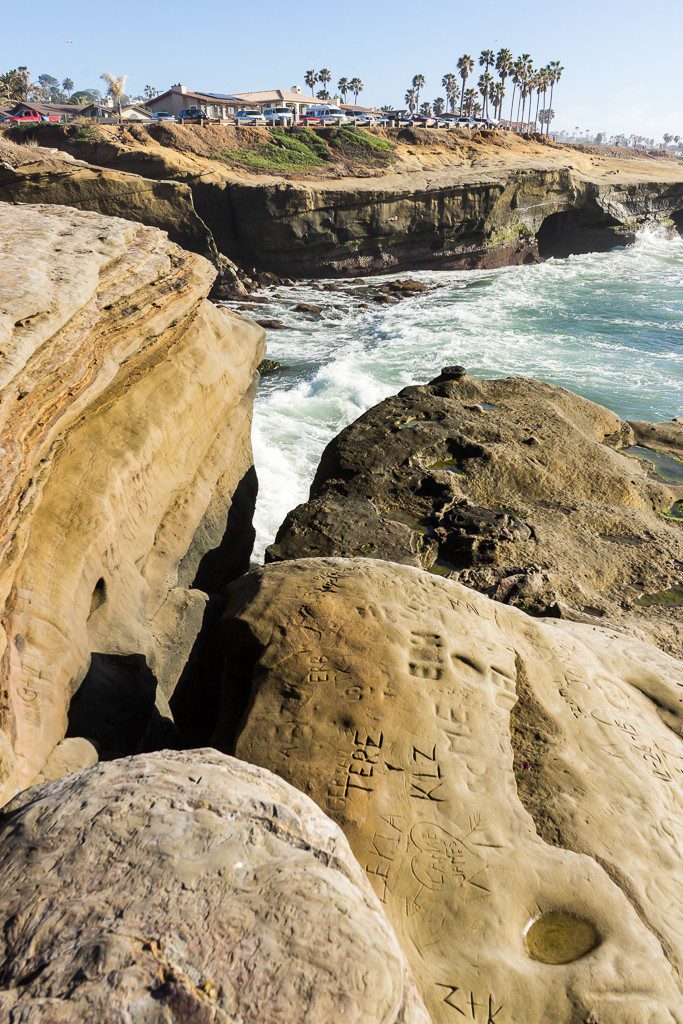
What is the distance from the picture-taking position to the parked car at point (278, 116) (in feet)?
150

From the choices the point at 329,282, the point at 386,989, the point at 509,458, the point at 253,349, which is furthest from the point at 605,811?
the point at 329,282

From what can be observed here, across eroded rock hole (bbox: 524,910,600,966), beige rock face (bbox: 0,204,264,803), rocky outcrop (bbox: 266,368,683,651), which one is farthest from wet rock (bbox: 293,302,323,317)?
eroded rock hole (bbox: 524,910,600,966)

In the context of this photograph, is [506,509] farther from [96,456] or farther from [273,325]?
[273,325]

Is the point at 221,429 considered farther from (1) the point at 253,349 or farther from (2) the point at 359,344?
(2) the point at 359,344

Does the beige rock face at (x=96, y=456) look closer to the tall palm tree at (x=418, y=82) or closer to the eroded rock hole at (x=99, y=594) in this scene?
the eroded rock hole at (x=99, y=594)

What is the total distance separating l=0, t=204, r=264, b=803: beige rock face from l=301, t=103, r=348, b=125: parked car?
46769 mm

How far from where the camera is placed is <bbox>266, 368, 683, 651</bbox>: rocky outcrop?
662 cm

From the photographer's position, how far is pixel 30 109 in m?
45.2

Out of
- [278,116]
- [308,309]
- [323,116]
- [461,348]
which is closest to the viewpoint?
[461,348]

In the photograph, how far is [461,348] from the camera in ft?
66.7

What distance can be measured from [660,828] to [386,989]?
6.62ft

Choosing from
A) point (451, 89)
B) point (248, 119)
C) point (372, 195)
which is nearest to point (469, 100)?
point (451, 89)

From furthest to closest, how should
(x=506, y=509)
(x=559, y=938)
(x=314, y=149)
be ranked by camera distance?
(x=314, y=149) → (x=506, y=509) → (x=559, y=938)

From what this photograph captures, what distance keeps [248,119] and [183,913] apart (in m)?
49.8
